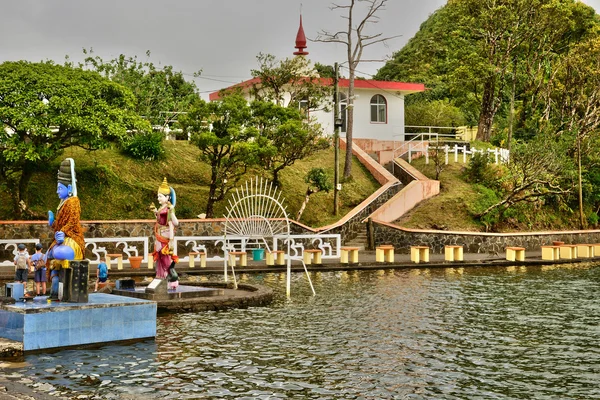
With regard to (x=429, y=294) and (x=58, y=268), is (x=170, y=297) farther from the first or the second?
(x=429, y=294)

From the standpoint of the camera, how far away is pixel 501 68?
4653 centimetres

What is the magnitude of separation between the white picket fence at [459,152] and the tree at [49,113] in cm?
1757

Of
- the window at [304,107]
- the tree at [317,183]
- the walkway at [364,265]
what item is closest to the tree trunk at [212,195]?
the tree at [317,183]

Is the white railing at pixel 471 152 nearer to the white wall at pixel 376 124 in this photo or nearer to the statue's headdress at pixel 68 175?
the white wall at pixel 376 124

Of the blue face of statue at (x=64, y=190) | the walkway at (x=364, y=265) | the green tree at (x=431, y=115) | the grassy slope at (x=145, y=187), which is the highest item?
the green tree at (x=431, y=115)

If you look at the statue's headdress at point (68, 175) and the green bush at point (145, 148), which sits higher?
the green bush at point (145, 148)

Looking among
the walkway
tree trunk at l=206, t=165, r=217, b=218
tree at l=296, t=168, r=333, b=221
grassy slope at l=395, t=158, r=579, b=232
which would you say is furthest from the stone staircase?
tree trunk at l=206, t=165, r=217, b=218

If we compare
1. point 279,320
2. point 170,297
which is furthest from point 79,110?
point 279,320

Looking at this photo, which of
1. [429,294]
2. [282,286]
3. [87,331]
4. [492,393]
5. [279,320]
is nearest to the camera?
[492,393]

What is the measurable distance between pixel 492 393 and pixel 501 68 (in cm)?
3670

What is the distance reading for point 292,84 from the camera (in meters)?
43.7

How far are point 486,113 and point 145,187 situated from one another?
2216cm

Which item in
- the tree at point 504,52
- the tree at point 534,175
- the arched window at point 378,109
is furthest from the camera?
the arched window at point 378,109

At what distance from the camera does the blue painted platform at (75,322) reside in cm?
1434
